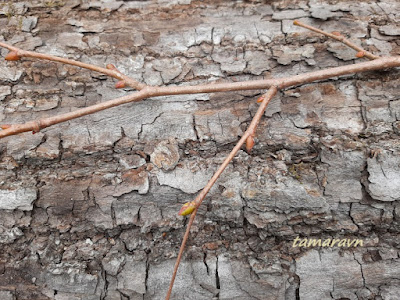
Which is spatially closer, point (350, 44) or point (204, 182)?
point (204, 182)

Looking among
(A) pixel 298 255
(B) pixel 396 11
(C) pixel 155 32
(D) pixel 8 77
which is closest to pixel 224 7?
(C) pixel 155 32

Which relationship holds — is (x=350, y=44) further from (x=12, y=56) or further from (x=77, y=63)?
(x=12, y=56)

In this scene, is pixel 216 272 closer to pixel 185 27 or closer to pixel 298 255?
pixel 298 255

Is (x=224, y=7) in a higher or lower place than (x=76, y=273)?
higher

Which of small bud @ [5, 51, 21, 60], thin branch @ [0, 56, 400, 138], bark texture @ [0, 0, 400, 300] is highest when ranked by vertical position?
small bud @ [5, 51, 21, 60]

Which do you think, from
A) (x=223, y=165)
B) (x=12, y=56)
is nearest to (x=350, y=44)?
(x=223, y=165)

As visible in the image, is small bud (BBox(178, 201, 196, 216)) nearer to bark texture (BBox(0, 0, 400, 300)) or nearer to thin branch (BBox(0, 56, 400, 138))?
bark texture (BBox(0, 0, 400, 300))

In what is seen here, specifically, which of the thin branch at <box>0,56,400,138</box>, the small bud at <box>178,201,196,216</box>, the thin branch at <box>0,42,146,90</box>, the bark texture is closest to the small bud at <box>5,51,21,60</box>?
the thin branch at <box>0,42,146,90</box>

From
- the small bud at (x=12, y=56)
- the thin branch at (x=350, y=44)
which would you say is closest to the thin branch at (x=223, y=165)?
the thin branch at (x=350, y=44)
